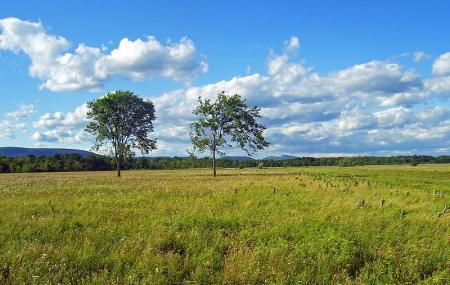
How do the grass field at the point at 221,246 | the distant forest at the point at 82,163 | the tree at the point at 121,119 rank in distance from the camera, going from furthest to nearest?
the distant forest at the point at 82,163
the tree at the point at 121,119
the grass field at the point at 221,246

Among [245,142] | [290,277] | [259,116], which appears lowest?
[290,277]

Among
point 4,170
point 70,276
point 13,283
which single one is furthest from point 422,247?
point 4,170

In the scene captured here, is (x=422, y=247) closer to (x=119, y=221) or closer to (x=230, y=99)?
(x=119, y=221)

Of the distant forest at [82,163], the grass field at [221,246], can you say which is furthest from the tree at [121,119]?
the grass field at [221,246]

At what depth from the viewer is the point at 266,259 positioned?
8.91 metres

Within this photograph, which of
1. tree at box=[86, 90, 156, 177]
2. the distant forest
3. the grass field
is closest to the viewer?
the grass field

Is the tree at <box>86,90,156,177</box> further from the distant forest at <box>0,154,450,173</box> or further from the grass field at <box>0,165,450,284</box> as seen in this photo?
the grass field at <box>0,165,450,284</box>

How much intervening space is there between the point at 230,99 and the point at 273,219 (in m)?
48.4

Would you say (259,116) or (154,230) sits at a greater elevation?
(259,116)

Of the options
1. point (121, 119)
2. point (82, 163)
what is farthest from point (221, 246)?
point (82, 163)

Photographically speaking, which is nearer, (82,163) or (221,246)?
(221,246)

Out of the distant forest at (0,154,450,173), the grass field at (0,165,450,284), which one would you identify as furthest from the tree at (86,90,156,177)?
the grass field at (0,165,450,284)

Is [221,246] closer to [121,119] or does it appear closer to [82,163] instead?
[121,119]

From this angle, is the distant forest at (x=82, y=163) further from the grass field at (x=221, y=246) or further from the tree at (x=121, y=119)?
the grass field at (x=221, y=246)
